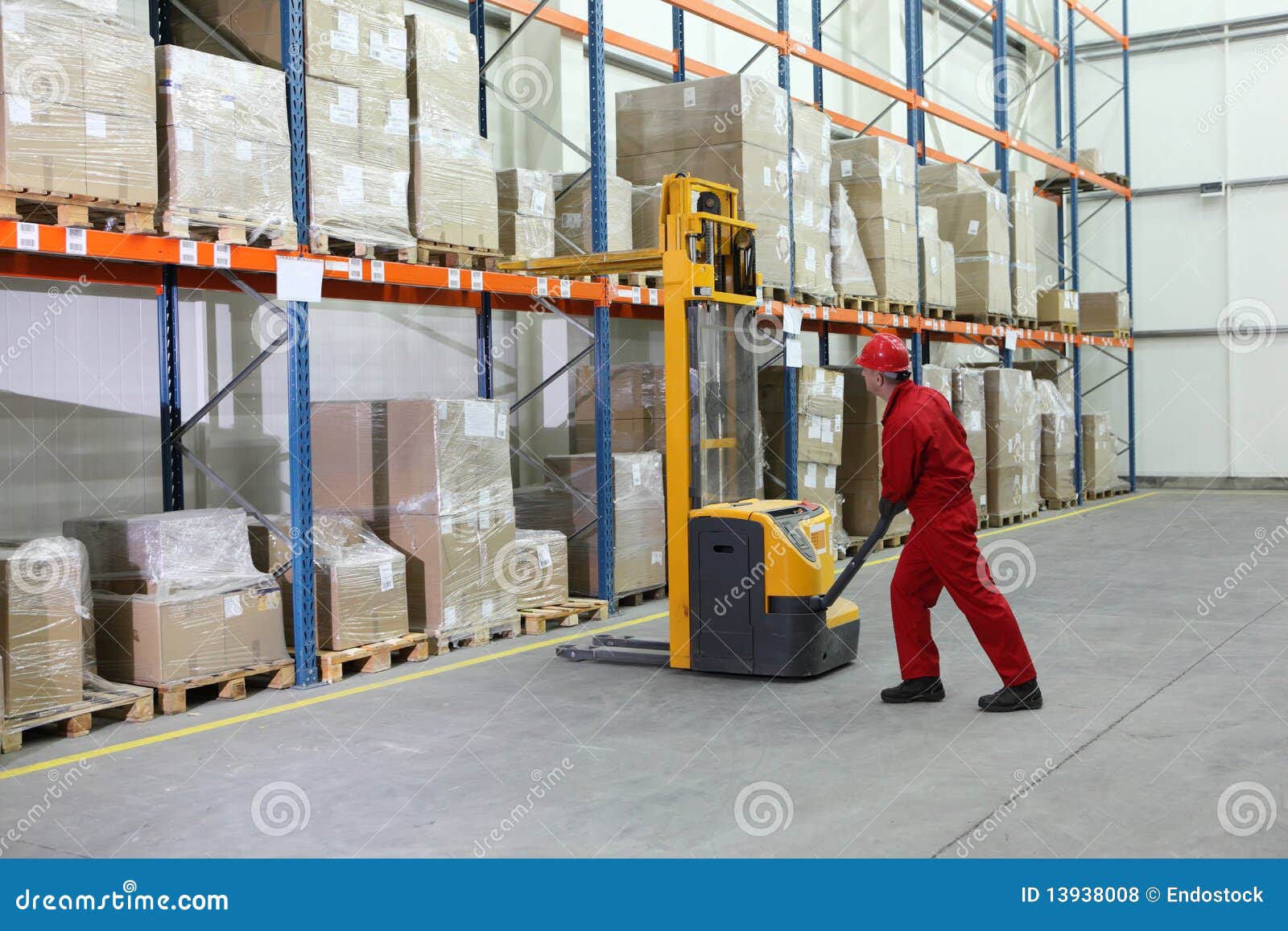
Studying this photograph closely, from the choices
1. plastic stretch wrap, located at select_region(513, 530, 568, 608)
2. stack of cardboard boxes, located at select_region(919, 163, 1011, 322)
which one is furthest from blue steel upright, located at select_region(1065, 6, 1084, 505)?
plastic stretch wrap, located at select_region(513, 530, 568, 608)

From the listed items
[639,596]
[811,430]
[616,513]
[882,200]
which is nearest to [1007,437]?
[882,200]

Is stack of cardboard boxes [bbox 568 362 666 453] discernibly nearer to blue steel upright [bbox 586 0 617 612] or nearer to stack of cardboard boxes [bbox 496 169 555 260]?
blue steel upright [bbox 586 0 617 612]

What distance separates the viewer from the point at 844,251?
10.8 meters

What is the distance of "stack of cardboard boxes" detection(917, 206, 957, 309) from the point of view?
12211 mm

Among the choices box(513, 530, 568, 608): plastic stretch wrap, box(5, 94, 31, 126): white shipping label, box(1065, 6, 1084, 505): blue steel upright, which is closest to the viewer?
box(5, 94, 31, 126): white shipping label

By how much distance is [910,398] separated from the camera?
18.4ft

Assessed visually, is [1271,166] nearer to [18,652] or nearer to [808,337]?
[808,337]

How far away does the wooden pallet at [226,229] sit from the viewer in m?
5.57

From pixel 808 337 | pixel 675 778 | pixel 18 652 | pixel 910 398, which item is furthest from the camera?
pixel 808 337

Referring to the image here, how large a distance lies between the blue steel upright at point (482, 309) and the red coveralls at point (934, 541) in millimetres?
3475

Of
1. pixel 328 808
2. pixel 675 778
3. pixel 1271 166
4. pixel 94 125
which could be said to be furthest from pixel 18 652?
pixel 1271 166

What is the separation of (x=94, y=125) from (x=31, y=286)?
75.0 inches

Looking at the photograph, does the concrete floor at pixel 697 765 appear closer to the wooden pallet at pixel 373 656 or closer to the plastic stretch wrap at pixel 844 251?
the wooden pallet at pixel 373 656

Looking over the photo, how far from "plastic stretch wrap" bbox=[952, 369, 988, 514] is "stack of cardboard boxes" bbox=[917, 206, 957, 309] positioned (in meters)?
0.77
